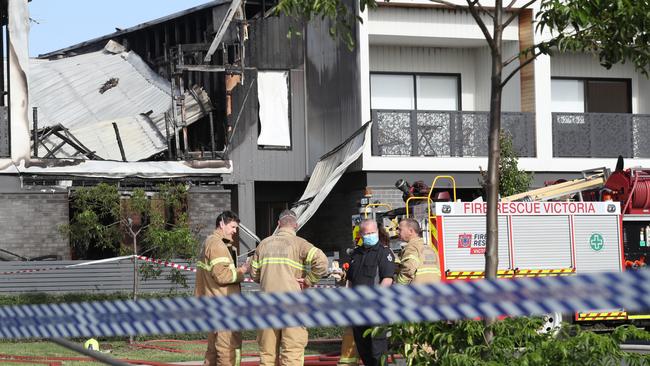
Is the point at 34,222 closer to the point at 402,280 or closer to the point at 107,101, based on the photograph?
the point at 107,101

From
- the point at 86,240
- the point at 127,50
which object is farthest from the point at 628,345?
the point at 127,50

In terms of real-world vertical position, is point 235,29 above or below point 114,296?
above

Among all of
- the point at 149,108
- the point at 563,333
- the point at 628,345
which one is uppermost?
the point at 149,108

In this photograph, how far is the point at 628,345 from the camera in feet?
51.4

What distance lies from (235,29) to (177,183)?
3.51 metres

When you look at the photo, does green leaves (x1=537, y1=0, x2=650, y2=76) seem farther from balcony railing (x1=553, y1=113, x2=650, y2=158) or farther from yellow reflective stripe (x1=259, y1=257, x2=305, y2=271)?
balcony railing (x1=553, y1=113, x2=650, y2=158)

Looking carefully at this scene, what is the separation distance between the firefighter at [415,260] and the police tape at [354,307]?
21.8 ft

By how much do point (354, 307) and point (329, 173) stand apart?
19.2 metres

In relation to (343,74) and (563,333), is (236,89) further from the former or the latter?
(563,333)

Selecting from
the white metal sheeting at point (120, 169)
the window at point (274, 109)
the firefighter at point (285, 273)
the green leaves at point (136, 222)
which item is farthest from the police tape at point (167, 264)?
the firefighter at point (285, 273)

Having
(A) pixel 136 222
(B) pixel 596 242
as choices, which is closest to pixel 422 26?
(A) pixel 136 222

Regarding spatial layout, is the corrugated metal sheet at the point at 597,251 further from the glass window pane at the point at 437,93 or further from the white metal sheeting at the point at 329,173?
the glass window pane at the point at 437,93

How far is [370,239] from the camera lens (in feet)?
37.2

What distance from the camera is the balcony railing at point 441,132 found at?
23.7 meters
